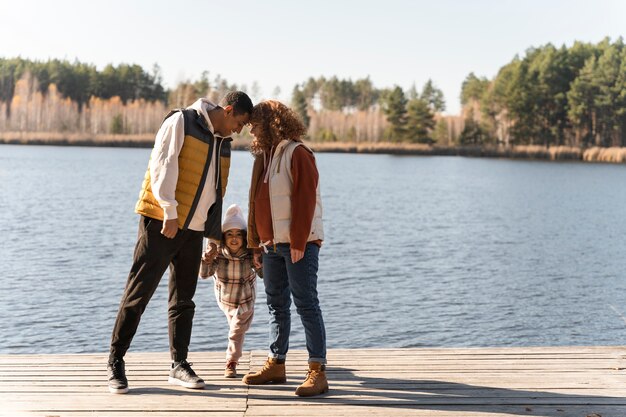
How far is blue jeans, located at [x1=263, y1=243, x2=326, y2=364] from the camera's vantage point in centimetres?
428

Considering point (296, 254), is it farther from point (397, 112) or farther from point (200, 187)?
point (397, 112)

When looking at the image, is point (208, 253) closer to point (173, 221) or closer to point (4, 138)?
point (173, 221)

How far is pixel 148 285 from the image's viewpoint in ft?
13.9

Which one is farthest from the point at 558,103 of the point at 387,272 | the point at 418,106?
the point at 387,272

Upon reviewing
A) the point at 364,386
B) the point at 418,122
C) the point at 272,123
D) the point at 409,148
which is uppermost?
the point at 418,122

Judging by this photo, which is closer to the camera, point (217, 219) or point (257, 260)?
point (217, 219)

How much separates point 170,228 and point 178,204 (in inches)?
5.8

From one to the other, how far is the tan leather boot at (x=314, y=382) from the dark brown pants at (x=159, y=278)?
0.65 metres

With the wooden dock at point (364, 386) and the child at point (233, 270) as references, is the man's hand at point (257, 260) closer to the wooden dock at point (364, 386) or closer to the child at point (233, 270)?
the child at point (233, 270)

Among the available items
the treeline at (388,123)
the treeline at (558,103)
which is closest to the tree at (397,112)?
the treeline at (388,123)

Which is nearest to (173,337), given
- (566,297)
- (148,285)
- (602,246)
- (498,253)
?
(148,285)

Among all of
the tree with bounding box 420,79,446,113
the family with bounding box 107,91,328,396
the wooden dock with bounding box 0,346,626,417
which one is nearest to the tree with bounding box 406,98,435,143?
the tree with bounding box 420,79,446,113

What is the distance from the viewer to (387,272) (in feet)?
52.3

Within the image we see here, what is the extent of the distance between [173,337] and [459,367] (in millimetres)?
1543
